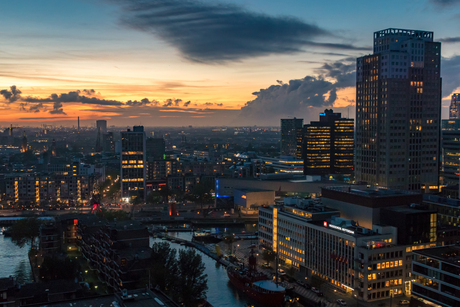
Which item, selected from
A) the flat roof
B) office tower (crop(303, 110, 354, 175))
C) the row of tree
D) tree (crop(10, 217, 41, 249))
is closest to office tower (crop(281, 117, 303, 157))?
office tower (crop(303, 110, 354, 175))

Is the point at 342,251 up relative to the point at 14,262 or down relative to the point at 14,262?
up

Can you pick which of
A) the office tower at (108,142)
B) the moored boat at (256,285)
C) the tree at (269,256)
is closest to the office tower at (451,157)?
the tree at (269,256)

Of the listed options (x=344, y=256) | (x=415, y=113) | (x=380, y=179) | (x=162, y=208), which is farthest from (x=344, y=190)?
(x=162, y=208)

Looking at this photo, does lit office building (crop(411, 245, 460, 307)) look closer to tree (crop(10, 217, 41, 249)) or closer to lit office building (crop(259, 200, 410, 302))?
lit office building (crop(259, 200, 410, 302))

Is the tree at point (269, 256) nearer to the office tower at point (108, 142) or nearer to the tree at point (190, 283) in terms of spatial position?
the tree at point (190, 283)

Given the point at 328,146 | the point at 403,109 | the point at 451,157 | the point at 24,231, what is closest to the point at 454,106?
the point at 328,146

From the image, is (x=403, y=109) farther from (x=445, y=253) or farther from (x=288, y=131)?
(x=288, y=131)

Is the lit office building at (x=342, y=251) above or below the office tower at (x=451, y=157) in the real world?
below
